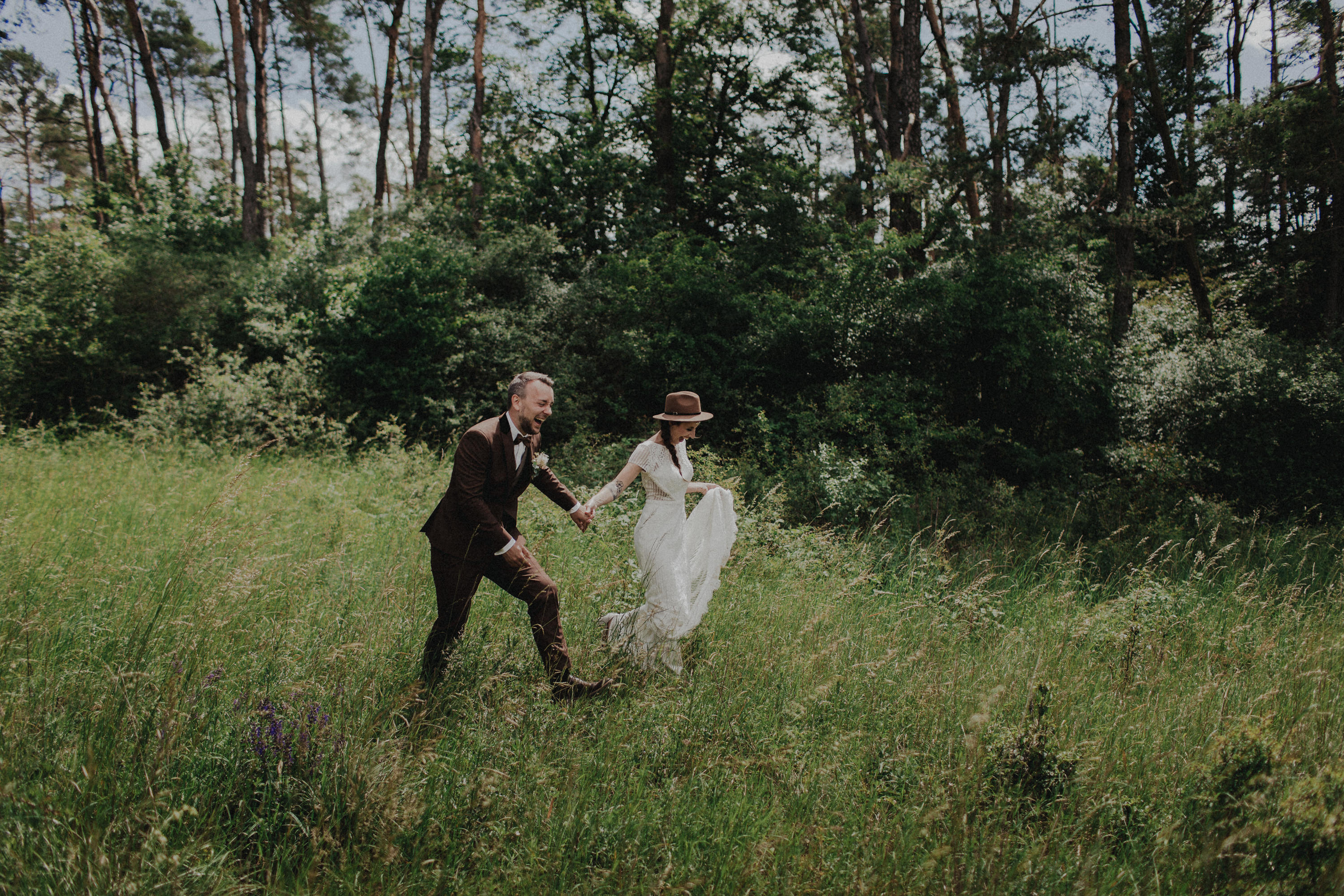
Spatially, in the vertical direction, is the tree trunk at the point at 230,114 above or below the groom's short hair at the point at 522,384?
above

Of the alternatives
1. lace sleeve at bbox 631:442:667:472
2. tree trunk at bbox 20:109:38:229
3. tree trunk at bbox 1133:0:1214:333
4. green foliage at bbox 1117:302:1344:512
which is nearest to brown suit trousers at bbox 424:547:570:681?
lace sleeve at bbox 631:442:667:472

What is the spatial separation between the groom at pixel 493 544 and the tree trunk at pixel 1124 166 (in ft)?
41.3

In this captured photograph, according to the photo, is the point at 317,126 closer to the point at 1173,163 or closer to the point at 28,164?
the point at 28,164

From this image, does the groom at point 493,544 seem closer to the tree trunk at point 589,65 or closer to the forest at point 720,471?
the forest at point 720,471

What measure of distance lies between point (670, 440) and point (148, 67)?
26083 millimetres

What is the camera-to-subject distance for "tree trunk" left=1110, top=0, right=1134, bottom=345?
1255 cm

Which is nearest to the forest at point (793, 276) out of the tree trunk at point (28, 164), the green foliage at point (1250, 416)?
the green foliage at point (1250, 416)

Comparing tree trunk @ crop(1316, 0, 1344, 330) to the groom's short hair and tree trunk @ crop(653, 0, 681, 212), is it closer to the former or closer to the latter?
tree trunk @ crop(653, 0, 681, 212)

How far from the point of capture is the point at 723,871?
2424mm

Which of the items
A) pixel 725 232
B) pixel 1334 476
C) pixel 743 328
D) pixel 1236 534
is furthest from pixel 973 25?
pixel 1236 534

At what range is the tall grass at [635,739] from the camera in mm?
2342

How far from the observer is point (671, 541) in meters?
4.43

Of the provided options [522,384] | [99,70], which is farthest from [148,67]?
[522,384]

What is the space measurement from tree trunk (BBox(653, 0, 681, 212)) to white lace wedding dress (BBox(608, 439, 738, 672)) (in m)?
13.7
